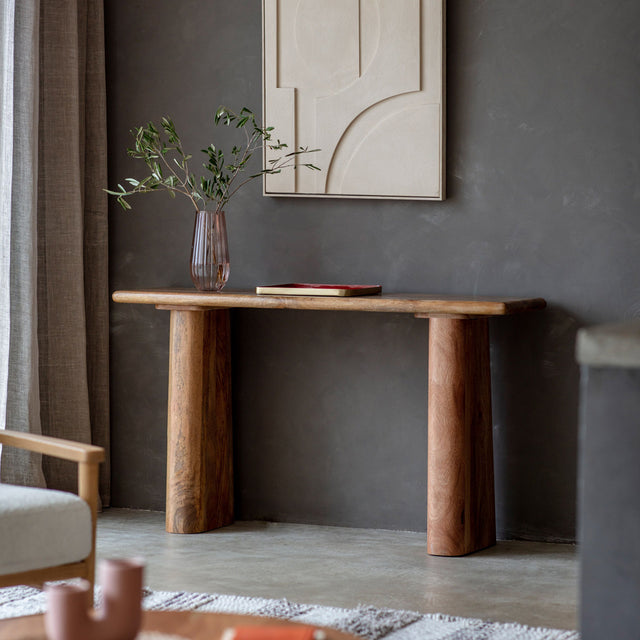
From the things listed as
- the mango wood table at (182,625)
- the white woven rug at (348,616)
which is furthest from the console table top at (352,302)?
the mango wood table at (182,625)

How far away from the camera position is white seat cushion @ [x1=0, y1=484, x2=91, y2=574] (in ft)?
7.45

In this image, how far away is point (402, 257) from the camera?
3.69 m

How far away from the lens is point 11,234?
3627mm

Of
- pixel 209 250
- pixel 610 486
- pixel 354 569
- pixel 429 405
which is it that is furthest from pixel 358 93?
pixel 610 486

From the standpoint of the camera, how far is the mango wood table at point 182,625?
1.70 m

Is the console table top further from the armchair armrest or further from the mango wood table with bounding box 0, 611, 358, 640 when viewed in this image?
the mango wood table with bounding box 0, 611, 358, 640

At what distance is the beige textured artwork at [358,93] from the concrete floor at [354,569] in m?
1.16

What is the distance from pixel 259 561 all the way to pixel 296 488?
21.9 inches

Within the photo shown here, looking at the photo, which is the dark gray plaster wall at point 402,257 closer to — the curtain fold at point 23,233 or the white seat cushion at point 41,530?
the curtain fold at point 23,233

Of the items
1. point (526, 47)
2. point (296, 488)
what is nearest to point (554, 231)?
point (526, 47)

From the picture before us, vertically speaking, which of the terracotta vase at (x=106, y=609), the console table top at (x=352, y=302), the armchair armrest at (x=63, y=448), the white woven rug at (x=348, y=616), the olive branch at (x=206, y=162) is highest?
the olive branch at (x=206, y=162)

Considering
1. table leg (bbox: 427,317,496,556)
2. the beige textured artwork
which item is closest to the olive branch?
the beige textured artwork

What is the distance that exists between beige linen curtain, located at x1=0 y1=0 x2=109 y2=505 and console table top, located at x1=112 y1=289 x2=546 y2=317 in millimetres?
340

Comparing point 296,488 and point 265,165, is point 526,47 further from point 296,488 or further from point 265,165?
point 296,488
